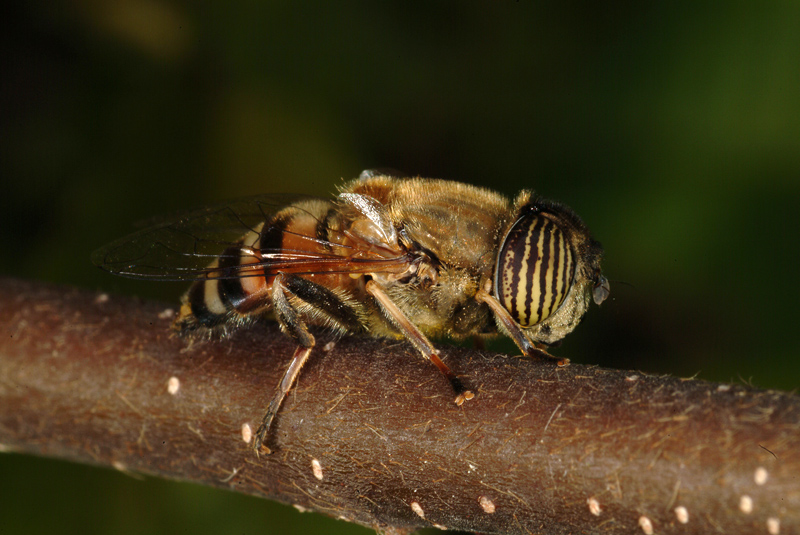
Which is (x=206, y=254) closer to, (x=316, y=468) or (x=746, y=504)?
(x=316, y=468)

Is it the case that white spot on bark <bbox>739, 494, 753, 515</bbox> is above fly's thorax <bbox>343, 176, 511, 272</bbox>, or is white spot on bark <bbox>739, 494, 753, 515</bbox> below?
below

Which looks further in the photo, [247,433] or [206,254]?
[206,254]

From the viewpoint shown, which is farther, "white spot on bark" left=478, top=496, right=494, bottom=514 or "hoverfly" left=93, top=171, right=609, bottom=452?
"hoverfly" left=93, top=171, right=609, bottom=452

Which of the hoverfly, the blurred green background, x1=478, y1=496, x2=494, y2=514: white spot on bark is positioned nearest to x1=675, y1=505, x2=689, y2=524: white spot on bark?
x1=478, y1=496, x2=494, y2=514: white spot on bark

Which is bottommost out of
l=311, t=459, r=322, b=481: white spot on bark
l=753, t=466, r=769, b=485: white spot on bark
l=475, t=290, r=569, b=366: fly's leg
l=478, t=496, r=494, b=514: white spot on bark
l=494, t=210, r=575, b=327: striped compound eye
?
l=311, t=459, r=322, b=481: white spot on bark

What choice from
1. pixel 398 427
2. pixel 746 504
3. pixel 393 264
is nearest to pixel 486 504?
pixel 398 427

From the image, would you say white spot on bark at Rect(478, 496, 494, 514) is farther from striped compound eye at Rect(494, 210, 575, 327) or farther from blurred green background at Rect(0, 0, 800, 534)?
blurred green background at Rect(0, 0, 800, 534)
